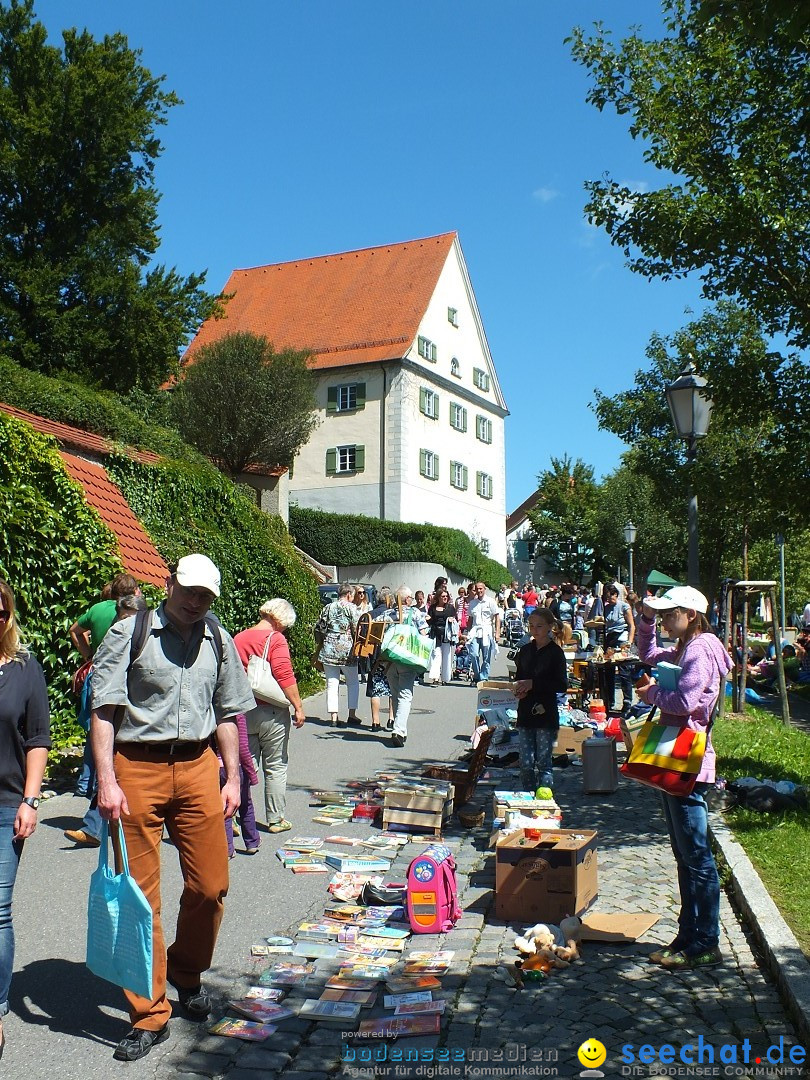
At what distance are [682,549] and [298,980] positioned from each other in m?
50.5

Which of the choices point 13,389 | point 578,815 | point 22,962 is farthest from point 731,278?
point 13,389

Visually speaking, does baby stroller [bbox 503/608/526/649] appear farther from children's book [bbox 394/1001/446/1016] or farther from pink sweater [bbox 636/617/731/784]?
children's book [bbox 394/1001/446/1016]

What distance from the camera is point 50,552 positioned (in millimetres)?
9469

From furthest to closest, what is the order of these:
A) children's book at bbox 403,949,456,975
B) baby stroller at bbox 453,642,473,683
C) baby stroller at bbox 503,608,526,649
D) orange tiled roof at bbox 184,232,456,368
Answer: orange tiled roof at bbox 184,232,456,368 < baby stroller at bbox 503,608,526,649 < baby stroller at bbox 453,642,473,683 < children's book at bbox 403,949,456,975

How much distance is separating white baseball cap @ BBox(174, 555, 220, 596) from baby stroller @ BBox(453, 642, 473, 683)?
16415 mm

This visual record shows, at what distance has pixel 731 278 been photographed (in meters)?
9.41

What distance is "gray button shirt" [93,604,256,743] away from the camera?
14.6 feet

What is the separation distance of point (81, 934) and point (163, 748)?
6.32ft

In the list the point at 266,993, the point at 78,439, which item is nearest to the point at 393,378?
the point at 78,439

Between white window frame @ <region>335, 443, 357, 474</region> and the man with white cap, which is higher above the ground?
white window frame @ <region>335, 443, 357, 474</region>

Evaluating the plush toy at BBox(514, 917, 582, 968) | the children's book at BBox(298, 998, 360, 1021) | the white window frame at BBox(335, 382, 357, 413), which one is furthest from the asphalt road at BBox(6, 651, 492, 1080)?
the white window frame at BBox(335, 382, 357, 413)

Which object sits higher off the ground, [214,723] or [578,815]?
[214,723]

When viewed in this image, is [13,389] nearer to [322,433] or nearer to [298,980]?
[298,980]

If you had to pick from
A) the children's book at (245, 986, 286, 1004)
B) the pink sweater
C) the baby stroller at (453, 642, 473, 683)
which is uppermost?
the pink sweater
